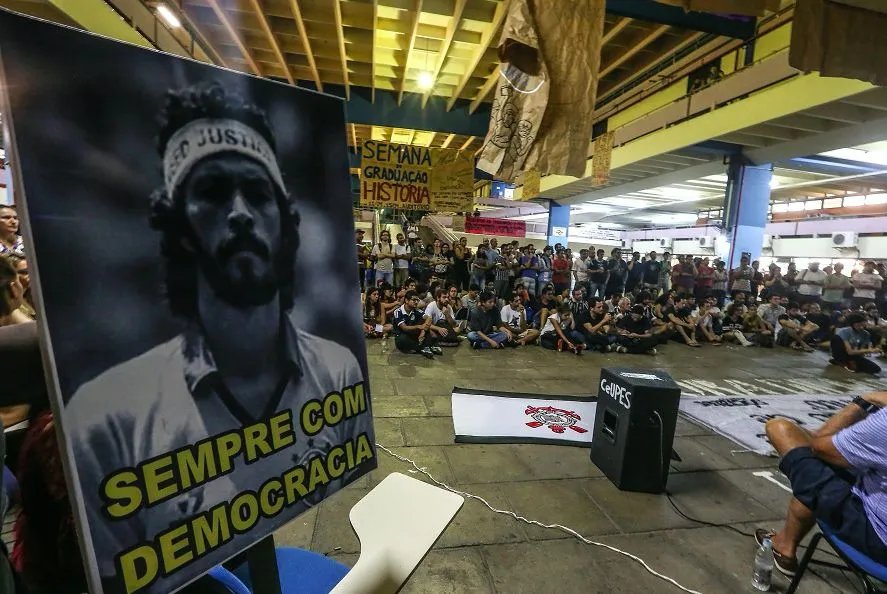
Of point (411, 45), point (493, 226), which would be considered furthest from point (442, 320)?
point (493, 226)

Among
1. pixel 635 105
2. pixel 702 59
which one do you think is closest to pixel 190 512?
pixel 702 59

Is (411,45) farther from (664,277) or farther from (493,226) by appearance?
(493,226)

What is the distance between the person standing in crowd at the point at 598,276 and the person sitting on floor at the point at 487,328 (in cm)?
366

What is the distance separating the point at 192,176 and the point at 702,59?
1102 cm

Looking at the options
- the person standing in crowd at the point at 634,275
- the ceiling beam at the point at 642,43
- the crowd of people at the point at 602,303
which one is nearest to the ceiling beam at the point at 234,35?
the crowd of people at the point at 602,303

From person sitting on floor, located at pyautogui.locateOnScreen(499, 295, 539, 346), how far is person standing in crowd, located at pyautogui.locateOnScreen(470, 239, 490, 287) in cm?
169

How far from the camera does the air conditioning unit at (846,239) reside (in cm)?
1390

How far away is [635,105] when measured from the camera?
10.8 meters

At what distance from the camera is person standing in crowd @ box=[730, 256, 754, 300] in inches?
379

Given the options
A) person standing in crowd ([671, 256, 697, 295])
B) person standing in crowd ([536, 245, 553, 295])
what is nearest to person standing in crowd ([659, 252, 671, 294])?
person standing in crowd ([671, 256, 697, 295])

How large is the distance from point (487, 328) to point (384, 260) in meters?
2.78

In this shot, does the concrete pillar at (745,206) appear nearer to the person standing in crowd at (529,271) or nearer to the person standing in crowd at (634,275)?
the person standing in crowd at (634,275)

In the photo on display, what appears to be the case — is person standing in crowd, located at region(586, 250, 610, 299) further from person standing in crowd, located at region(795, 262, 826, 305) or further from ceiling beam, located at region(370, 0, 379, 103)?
ceiling beam, located at region(370, 0, 379, 103)

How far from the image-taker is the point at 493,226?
18.0 m
